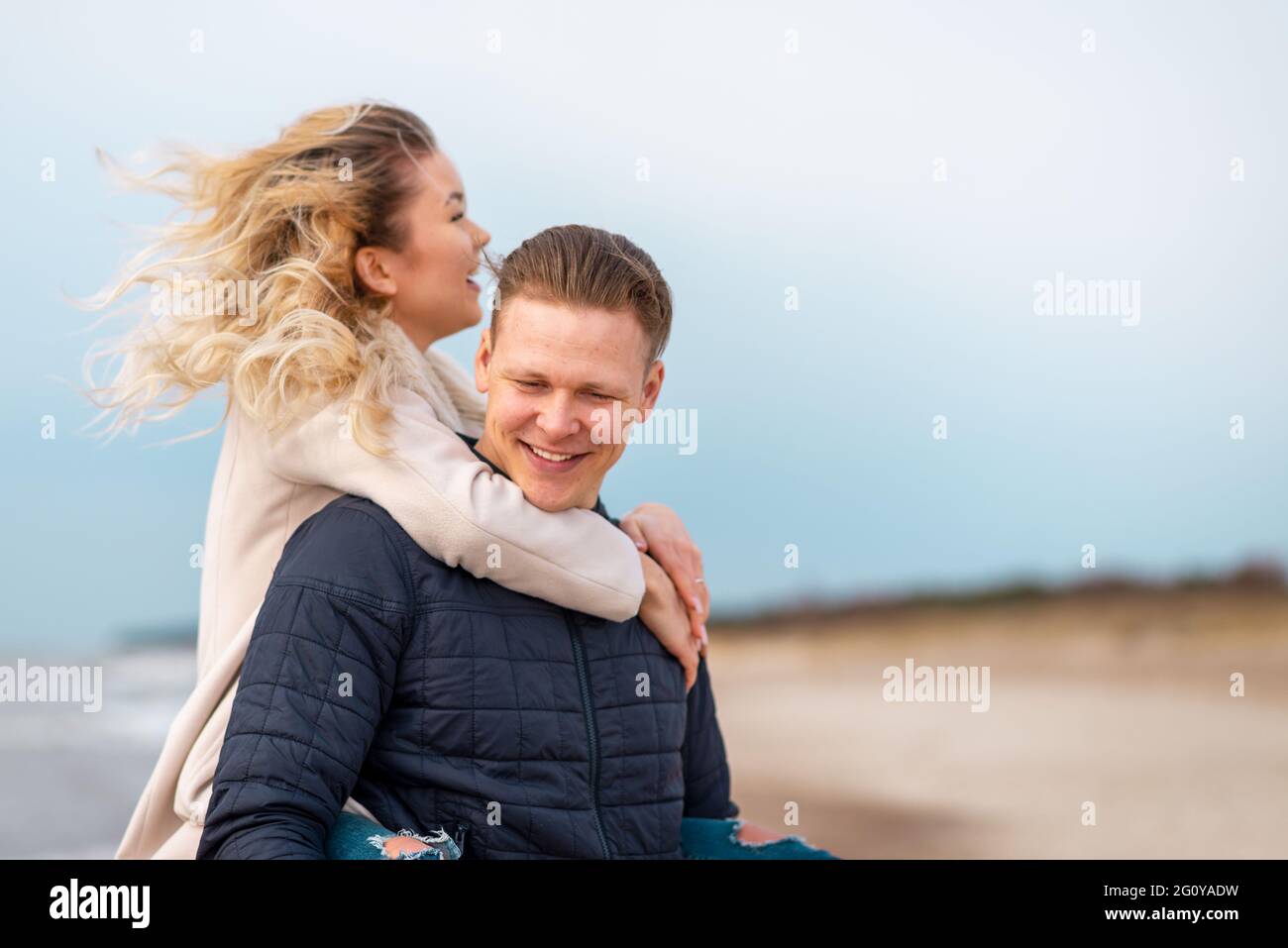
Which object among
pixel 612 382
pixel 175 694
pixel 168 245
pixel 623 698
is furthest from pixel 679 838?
pixel 175 694

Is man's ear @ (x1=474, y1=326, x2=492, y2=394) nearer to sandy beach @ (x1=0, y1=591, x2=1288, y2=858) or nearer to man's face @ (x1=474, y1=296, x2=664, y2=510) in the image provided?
man's face @ (x1=474, y1=296, x2=664, y2=510)

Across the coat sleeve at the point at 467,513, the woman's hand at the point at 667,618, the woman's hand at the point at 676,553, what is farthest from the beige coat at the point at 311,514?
the woman's hand at the point at 676,553

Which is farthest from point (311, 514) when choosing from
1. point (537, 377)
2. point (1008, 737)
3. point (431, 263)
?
point (1008, 737)

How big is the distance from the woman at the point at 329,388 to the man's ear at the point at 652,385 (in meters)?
0.22

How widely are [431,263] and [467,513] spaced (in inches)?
28.3

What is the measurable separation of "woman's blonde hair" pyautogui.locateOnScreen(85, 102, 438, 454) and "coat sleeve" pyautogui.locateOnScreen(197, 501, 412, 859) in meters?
0.20

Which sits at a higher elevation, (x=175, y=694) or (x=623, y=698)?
(x=175, y=694)

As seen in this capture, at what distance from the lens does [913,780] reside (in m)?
9.67

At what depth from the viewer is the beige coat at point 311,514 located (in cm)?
197

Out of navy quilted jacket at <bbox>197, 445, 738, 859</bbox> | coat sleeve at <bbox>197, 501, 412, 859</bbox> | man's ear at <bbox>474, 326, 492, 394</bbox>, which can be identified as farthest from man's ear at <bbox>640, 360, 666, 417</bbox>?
coat sleeve at <bbox>197, 501, 412, 859</bbox>

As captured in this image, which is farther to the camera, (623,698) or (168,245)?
(168,245)

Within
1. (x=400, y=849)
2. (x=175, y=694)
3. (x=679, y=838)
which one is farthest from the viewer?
(x=175, y=694)

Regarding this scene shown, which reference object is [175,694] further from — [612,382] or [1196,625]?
[1196,625]

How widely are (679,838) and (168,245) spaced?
4.57ft
